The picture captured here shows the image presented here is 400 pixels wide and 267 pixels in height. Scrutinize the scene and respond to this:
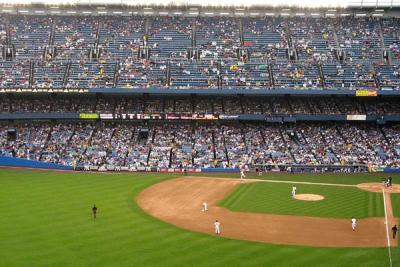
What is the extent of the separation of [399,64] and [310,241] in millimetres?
50555

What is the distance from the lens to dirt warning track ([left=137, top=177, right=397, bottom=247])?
29188 millimetres

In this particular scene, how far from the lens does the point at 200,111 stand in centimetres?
6775

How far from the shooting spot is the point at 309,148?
2515 inches

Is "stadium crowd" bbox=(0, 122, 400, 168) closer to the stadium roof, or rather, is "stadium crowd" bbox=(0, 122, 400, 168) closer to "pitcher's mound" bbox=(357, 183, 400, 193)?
"pitcher's mound" bbox=(357, 183, 400, 193)

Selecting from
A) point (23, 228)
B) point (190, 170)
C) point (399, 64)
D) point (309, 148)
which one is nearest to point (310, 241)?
point (23, 228)

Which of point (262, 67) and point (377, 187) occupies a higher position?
point (262, 67)

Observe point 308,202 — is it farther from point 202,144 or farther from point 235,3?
point 235,3

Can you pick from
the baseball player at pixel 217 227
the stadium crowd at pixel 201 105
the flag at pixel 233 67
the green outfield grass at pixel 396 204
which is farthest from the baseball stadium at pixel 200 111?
the baseball player at pixel 217 227

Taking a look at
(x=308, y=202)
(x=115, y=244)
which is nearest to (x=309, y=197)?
(x=308, y=202)

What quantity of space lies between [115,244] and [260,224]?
10.8 m

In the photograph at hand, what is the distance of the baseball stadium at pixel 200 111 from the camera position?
41.0 meters

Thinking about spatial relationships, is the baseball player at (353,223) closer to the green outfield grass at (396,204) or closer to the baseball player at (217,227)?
the green outfield grass at (396,204)

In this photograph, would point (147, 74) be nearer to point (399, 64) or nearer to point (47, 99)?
point (47, 99)

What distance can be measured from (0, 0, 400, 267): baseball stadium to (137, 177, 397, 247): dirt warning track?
1.03 feet
